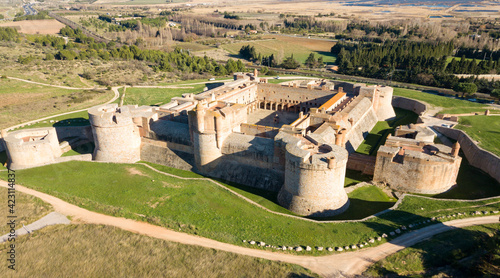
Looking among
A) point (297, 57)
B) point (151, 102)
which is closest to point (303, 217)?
point (151, 102)

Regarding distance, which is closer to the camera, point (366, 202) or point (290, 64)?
point (366, 202)

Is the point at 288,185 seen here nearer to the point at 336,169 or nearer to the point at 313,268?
the point at 336,169

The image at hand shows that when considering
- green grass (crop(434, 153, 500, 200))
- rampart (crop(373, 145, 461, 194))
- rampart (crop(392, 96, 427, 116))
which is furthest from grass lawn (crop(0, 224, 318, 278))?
rampart (crop(392, 96, 427, 116))

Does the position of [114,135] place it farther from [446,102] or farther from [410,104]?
[446,102]

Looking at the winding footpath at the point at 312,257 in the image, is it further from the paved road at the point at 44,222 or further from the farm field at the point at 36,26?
the farm field at the point at 36,26

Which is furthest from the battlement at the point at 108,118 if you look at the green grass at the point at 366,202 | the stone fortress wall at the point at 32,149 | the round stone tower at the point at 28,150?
the green grass at the point at 366,202

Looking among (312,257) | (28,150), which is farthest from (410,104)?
(28,150)

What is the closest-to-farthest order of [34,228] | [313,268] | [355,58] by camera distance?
[313,268] < [34,228] < [355,58]
